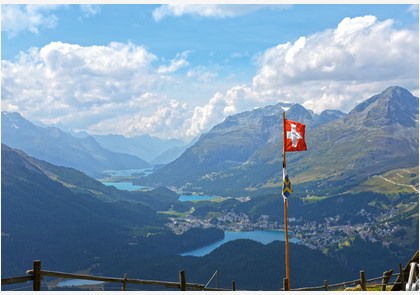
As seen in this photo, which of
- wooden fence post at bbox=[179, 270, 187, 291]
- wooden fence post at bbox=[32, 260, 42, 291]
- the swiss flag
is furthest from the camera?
the swiss flag

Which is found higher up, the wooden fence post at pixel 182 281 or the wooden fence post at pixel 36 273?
the wooden fence post at pixel 36 273

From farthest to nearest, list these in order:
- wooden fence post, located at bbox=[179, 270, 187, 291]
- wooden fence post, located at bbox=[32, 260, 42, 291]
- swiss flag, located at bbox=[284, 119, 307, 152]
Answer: swiss flag, located at bbox=[284, 119, 307, 152], wooden fence post, located at bbox=[179, 270, 187, 291], wooden fence post, located at bbox=[32, 260, 42, 291]

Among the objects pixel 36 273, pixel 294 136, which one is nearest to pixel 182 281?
pixel 36 273

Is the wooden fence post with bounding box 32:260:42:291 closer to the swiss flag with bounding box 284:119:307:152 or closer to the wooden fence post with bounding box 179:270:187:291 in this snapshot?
the wooden fence post with bounding box 179:270:187:291

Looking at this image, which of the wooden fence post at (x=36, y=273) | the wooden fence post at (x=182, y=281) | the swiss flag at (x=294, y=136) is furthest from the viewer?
the swiss flag at (x=294, y=136)

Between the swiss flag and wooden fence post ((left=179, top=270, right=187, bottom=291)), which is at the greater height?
the swiss flag

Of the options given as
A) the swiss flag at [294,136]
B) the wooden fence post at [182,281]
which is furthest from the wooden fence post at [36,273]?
the swiss flag at [294,136]

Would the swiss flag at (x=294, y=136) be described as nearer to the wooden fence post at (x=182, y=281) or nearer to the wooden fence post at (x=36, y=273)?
the wooden fence post at (x=182, y=281)

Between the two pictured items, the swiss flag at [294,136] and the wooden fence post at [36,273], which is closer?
the wooden fence post at [36,273]

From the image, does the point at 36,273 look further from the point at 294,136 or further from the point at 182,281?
the point at 294,136

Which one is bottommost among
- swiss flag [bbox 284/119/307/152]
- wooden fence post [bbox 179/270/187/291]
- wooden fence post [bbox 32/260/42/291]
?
wooden fence post [bbox 179/270/187/291]

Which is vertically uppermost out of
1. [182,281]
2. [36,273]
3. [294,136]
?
[294,136]

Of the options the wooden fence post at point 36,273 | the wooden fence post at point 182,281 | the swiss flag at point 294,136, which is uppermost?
the swiss flag at point 294,136

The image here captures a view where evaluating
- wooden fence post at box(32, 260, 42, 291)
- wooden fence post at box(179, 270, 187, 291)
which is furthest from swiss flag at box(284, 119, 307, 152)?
wooden fence post at box(32, 260, 42, 291)
